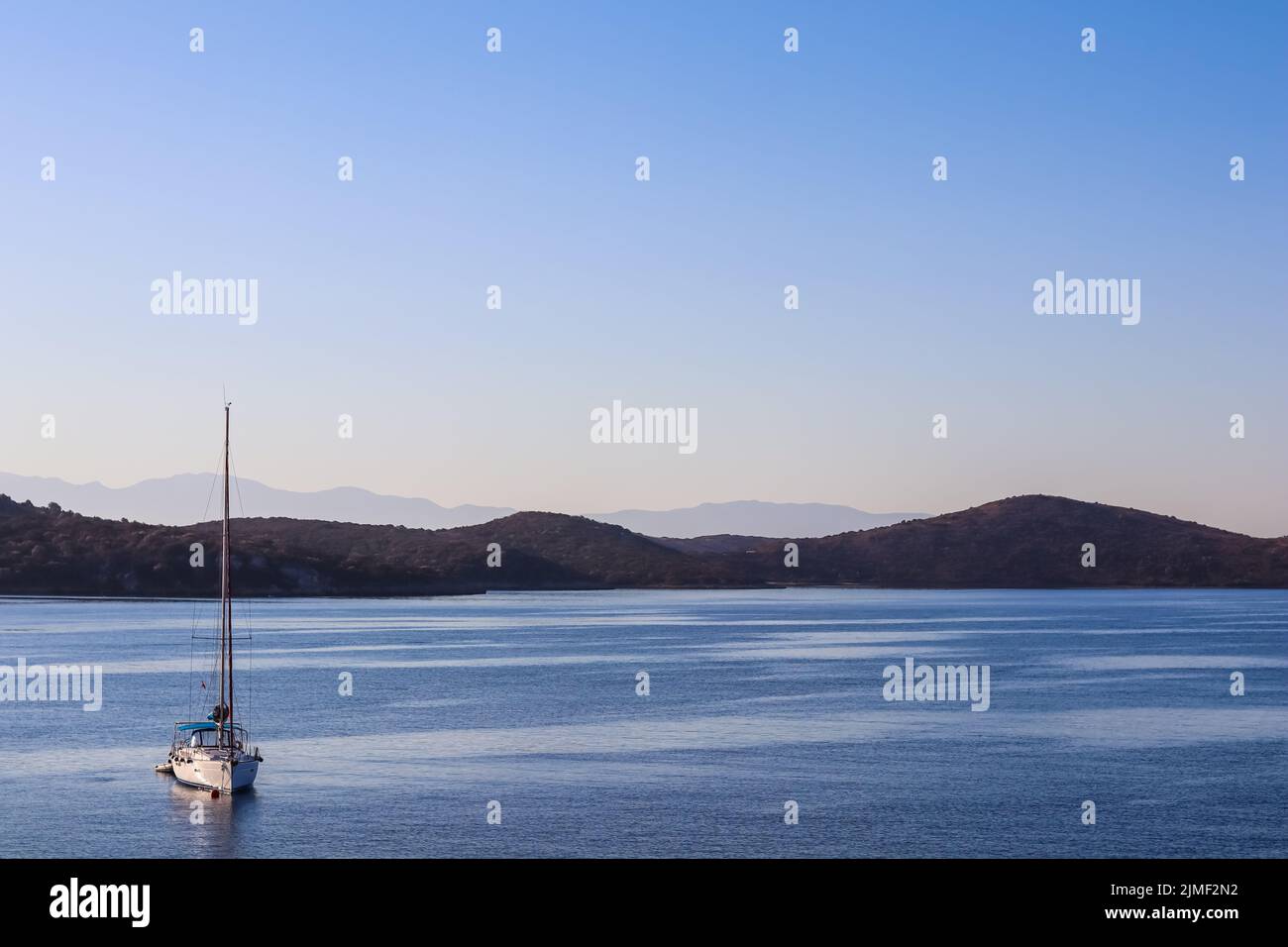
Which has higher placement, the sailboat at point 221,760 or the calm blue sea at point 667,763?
the sailboat at point 221,760

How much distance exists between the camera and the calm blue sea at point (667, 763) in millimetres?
46688

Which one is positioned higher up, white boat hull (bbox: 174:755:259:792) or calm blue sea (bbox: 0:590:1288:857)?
white boat hull (bbox: 174:755:259:792)

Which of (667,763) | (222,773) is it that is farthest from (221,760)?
(667,763)

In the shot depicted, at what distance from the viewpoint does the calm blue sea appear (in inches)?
1838

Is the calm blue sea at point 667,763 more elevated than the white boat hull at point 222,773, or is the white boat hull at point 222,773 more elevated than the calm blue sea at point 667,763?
the white boat hull at point 222,773

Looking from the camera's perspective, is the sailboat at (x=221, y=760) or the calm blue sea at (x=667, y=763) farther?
the sailboat at (x=221, y=760)

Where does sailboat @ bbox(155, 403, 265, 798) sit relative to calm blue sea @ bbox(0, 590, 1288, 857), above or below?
above

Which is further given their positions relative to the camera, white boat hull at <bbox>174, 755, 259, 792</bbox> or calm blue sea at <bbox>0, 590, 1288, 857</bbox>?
white boat hull at <bbox>174, 755, 259, 792</bbox>

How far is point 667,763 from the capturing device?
207 ft

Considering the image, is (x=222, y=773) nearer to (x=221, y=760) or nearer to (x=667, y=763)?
(x=221, y=760)

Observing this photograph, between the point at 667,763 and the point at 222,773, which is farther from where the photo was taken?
the point at 667,763

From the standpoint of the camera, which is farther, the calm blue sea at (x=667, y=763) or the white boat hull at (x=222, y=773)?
the white boat hull at (x=222, y=773)

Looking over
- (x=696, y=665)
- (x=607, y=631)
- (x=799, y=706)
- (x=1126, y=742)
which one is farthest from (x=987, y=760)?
(x=607, y=631)
